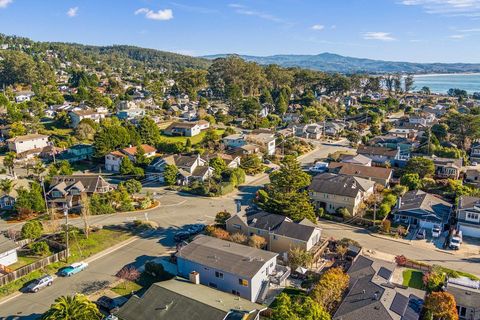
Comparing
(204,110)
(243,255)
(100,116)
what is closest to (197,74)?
(204,110)

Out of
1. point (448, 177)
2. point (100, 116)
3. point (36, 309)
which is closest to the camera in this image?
point (36, 309)

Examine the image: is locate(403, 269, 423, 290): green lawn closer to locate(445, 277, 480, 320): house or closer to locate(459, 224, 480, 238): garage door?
locate(445, 277, 480, 320): house

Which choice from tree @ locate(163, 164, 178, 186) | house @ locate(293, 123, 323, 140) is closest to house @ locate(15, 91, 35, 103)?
tree @ locate(163, 164, 178, 186)

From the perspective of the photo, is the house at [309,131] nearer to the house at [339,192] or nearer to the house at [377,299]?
the house at [339,192]

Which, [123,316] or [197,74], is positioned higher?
[197,74]

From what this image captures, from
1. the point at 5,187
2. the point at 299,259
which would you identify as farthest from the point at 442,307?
the point at 5,187

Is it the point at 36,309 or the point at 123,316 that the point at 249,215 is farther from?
the point at 36,309
